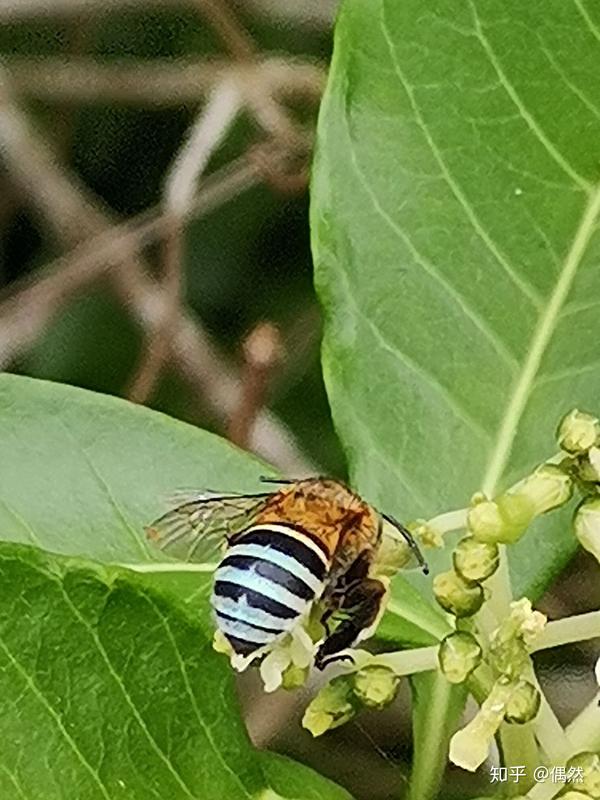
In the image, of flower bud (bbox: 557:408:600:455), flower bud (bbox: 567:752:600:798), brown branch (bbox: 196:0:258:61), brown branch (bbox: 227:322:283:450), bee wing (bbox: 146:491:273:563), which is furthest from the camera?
brown branch (bbox: 196:0:258:61)

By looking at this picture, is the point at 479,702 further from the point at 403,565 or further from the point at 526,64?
the point at 526,64

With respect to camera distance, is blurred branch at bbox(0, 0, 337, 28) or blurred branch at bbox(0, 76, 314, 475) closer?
blurred branch at bbox(0, 76, 314, 475)

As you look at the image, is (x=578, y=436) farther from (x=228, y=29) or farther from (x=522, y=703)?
(x=228, y=29)

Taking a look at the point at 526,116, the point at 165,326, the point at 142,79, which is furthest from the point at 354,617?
the point at 142,79

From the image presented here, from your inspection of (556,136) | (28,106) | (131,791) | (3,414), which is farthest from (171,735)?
(28,106)

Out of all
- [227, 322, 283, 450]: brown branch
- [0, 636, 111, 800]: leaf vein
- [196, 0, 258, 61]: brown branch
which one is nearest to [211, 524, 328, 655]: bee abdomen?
[0, 636, 111, 800]: leaf vein

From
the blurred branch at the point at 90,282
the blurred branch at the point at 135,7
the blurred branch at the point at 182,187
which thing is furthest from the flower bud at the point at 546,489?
the blurred branch at the point at 135,7

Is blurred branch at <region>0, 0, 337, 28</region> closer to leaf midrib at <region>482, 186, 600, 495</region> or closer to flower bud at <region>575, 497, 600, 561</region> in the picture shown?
leaf midrib at <region>482, 186, 600, 495</region>
